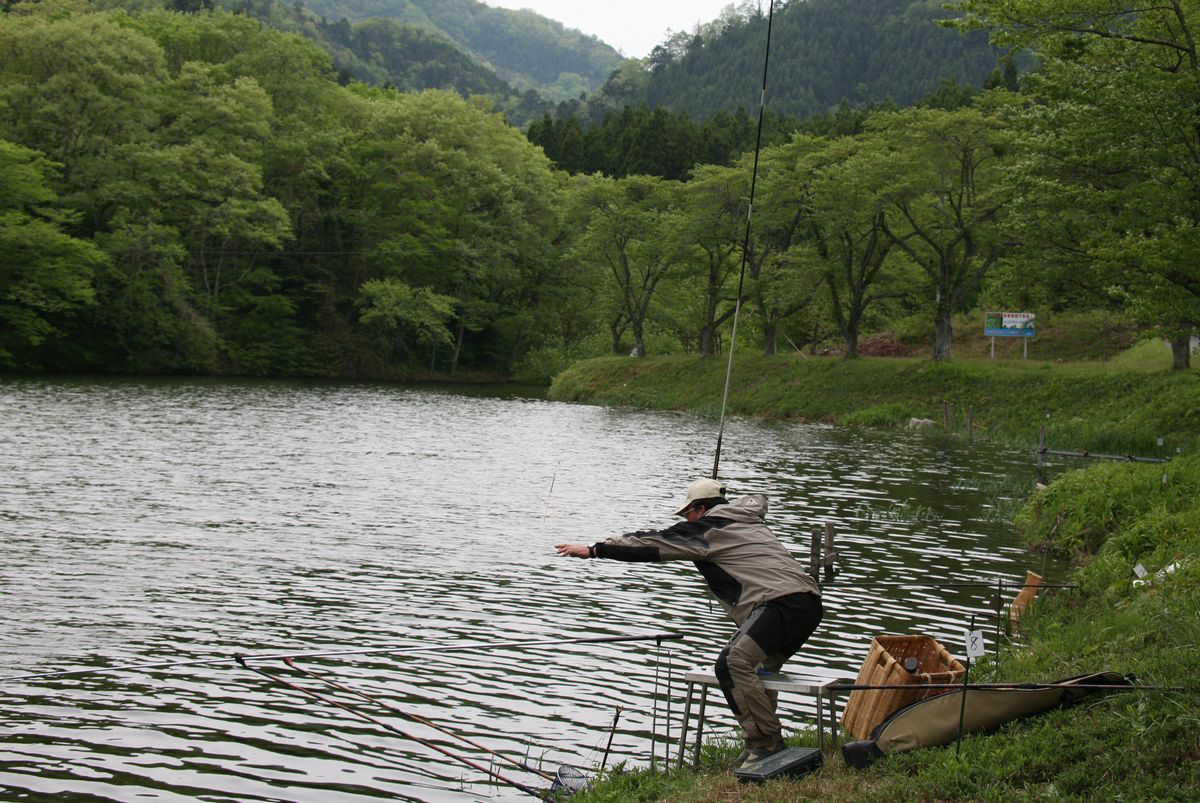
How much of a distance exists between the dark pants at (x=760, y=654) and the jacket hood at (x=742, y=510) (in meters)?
0.66

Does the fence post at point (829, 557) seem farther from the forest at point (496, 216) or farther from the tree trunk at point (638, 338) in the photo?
the tree trunk at point (638, 338)

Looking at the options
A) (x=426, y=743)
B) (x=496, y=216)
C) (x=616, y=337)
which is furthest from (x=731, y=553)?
(x=496, y=216)

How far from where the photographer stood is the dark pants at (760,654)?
805 cm

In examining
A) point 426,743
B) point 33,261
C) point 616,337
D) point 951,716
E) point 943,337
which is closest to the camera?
point 951,716

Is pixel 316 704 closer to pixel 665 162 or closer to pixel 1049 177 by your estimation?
pixel 1049 177

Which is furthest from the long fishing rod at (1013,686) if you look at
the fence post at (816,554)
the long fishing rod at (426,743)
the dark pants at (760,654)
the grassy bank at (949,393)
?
the grassy bank at (949,393)

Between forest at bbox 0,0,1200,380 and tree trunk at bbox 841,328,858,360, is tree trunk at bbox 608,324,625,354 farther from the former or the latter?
tree trunk at bbox 841,328,858,360

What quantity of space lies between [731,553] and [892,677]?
1.44m

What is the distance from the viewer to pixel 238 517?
850 inches

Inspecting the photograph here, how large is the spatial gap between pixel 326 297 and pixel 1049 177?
5736 cm

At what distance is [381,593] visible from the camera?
15.7 metres

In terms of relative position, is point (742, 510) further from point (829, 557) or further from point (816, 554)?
point (829, 557)

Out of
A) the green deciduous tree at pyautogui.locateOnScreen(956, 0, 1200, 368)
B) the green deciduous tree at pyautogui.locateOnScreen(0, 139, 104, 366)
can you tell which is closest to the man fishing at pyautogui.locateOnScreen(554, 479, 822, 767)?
the green deciduous tree at pyautogui.locateOnScreen(956, 0, 1200, 368)

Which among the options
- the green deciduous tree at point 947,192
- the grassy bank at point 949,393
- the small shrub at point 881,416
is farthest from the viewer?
the green deciduous tree at point 947,192
